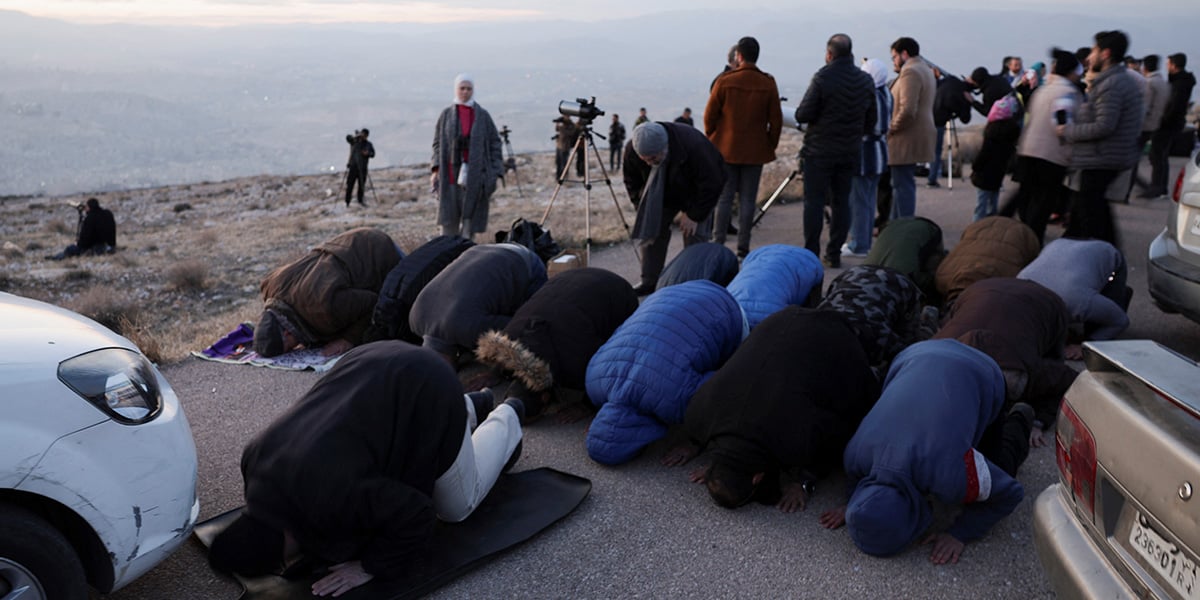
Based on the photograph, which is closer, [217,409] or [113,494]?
[113,494]

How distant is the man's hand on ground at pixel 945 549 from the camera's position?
3344mm

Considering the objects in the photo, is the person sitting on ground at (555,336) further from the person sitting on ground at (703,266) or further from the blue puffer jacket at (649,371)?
the person sitting on ground at (703,266)

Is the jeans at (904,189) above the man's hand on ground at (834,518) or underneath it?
above

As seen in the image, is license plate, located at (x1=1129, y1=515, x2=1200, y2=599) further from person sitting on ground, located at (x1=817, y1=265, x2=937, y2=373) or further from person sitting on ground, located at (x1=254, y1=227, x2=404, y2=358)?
person sitting on ground, located at (x1=254, y1=227, x2=404, y2=358)

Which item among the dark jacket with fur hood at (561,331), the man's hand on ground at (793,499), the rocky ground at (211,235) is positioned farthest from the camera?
the rocky ground at (211,235)

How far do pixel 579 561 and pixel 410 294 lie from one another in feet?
9.32

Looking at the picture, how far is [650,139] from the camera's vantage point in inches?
263

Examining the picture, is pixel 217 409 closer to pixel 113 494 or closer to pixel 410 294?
pixel 410 294

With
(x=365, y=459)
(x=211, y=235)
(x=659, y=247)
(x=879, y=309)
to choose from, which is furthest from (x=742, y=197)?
(x=211, y=235)

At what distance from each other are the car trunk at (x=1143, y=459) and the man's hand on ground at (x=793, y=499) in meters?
1.53

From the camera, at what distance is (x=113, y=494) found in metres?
2.72

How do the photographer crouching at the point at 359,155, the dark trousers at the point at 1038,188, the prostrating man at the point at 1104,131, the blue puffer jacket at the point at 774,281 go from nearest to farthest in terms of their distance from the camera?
the blue puffer jacket at the point at 774,281, the prostrating man at the point at 1104,131, the dark trousers at the point at 1038,188, the photographer crouching at the point at 359,155

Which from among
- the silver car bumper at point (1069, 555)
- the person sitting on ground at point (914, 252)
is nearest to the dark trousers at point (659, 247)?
the person sitting on ground at point (914, 252)

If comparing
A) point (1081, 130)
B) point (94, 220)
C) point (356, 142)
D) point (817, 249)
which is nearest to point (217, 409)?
point (817, 249)
